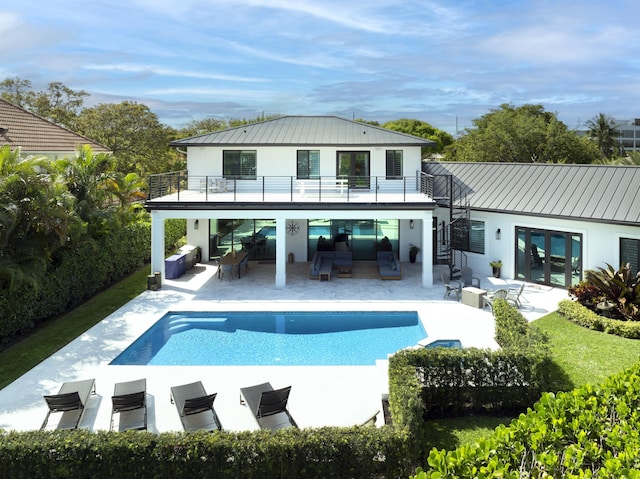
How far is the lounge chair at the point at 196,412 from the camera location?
930 cm

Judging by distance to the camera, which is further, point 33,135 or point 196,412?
point 33,135

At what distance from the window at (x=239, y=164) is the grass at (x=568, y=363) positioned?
15769 mm

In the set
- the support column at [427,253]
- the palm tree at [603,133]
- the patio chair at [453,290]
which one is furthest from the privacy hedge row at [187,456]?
the palm tree at [603,133]

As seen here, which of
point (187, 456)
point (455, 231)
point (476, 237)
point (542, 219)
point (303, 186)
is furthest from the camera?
point (303, 186)

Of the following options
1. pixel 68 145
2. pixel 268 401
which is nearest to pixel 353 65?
pixel 68 145

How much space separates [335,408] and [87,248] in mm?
12938

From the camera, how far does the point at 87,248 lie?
18.4m

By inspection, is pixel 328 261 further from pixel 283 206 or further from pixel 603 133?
pixel 603 133

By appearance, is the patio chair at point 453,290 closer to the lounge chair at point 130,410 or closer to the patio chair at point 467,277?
the patio chair at point 467,277

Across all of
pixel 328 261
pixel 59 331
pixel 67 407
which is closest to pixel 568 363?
pixel 67 407

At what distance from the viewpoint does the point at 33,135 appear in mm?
24016

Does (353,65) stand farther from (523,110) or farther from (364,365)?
(364,365)

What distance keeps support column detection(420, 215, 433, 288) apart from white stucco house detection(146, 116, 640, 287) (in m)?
0.05

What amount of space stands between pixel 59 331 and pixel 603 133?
96564 millimetres
